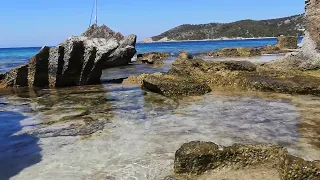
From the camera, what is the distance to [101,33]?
27.2 metres

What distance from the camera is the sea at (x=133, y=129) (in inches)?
206

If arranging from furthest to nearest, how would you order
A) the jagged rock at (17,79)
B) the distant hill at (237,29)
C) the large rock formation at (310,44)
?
the distant hill at (237,29)
the jagged rock at (17,79)
the large rock formation at (310,44)

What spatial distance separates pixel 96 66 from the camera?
49.8 feet

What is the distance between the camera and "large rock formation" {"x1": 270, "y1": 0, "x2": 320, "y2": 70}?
13.3 metres

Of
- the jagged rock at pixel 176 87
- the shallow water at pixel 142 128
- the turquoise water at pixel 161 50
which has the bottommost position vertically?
the turquoise water at pixel 161 50

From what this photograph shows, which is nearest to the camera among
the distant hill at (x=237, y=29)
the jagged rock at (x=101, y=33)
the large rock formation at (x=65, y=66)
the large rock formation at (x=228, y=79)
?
the large rock formation at (x=228, y=79)

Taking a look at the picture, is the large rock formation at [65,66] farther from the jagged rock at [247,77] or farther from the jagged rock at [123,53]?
the jagged rock at [123,53]

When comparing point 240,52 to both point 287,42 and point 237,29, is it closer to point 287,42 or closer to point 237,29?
point 287,42

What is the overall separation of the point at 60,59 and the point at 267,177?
11461 millimetres

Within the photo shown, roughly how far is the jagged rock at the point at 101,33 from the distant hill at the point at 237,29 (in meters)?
99.6

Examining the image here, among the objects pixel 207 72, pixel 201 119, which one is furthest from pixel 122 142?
pixel 207 72

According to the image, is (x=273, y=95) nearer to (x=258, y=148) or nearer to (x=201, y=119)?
(x=201, y=119)

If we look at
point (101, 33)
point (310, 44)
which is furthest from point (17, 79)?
point (101, 33)

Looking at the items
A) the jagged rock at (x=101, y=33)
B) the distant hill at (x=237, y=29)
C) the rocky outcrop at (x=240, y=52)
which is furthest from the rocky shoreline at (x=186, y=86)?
the distant hill at (x=237, y=29)
